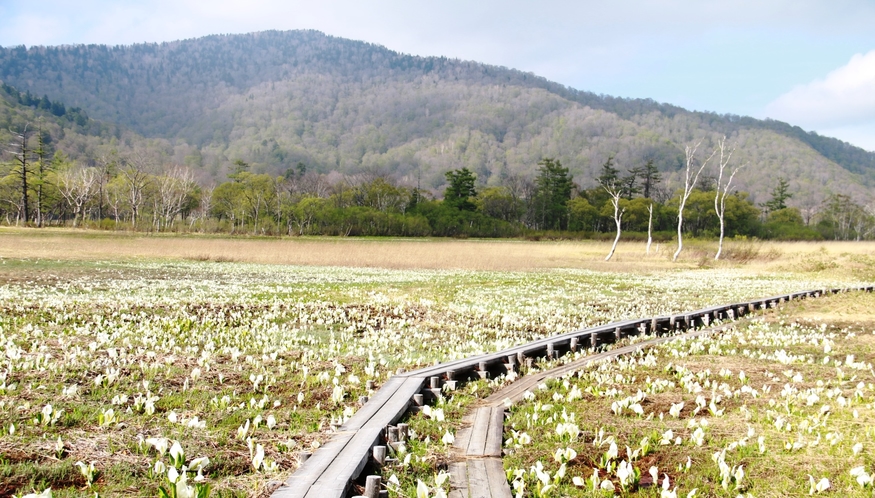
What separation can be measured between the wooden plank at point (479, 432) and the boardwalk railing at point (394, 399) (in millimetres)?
655

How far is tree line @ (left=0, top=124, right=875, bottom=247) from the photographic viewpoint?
88125 mm

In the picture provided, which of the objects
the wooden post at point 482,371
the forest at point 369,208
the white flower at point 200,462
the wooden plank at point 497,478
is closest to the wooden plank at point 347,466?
the white flower at point 200,462

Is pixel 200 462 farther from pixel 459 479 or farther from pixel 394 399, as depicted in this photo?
pixel 394 399

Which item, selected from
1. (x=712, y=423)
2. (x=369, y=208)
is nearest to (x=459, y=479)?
(x=712, y=423)

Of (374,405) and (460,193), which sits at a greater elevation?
(460,193)

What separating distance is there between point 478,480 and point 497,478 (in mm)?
147

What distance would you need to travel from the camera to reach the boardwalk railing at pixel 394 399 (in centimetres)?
385

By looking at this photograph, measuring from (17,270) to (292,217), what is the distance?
7734 centimetres

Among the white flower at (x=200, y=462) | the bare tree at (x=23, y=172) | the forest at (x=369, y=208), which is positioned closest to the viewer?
the white flower at (x=200, y=462)

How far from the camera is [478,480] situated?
169 inches

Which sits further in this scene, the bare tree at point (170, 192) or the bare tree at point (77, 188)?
the bare tree at point (170, 192)

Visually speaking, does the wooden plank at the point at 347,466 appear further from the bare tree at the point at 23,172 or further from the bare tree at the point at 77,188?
the bare tree at the point at 77,188

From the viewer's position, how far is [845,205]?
4488 inches

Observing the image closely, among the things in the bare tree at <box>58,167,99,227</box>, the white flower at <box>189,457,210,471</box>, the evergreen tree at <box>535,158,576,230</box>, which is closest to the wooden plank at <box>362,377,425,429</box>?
the white flower at <box>189,457,210,471</box>
